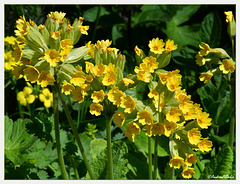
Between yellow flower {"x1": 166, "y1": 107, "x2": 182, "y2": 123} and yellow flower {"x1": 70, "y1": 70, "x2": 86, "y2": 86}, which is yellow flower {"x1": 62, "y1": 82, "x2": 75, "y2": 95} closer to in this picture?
yellow flower {"x1": 70, "y1": 70, "x2": 86, "y2": 86}

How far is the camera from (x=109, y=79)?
164 cm

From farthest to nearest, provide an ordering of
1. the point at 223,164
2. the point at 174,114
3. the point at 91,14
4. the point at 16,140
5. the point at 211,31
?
the point at 91,14
the point at 211,31
the point at 16,140
the point at 223,164
the point at 174,114

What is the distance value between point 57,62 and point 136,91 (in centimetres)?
101

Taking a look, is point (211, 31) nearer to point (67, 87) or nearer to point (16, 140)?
point (67, 87)

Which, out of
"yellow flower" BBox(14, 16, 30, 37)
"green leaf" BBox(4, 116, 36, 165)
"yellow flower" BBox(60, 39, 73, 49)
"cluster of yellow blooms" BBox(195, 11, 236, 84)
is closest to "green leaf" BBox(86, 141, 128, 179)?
"green leaf" BBox(4, 116, 36, 165)

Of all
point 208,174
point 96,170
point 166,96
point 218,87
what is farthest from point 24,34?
point 218,87

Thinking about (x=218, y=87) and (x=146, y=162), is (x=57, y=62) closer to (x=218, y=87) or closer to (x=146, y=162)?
(x=146, y=162)

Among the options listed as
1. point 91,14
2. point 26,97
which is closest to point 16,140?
point 26,97

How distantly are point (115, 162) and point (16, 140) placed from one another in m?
0.69

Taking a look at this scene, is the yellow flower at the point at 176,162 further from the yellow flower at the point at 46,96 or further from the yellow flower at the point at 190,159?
the yellow flower at the point at 46,96

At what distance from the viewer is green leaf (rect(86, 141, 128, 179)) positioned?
2.10 m

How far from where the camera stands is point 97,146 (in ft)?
7.65

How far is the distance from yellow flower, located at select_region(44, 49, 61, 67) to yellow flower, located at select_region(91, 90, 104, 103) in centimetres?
23

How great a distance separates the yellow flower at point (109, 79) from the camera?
5.33 ft
